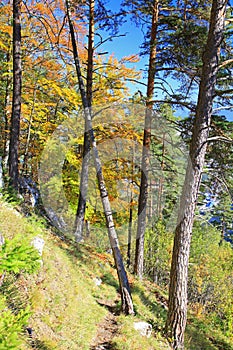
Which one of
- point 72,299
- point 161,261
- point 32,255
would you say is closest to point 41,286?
point 72,299

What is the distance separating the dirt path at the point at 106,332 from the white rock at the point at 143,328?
0.41 metres

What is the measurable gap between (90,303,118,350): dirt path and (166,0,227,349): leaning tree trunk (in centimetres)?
117

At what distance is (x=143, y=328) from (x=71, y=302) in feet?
5.00

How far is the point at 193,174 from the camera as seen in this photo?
17.4 ft

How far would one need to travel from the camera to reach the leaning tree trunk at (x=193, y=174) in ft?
16.6

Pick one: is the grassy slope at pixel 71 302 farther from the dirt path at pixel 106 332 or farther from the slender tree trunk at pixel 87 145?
the slender tree trunk at pixel 87 145

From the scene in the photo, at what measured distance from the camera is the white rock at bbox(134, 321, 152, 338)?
17.2ft

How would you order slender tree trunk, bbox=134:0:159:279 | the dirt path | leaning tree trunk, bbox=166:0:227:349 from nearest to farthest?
the dirt path
leaning tree trunk, bbox=166:0:227:349
slender tree trunk, bbox=134:0:159:279

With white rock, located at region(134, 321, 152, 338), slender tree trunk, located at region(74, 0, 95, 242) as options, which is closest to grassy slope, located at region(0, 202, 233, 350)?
white rock, located at region(134, 321, 152, 338)

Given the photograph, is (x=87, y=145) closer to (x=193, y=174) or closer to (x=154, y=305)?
(x=193, y=174)

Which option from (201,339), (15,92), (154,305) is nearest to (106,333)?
(154,305)

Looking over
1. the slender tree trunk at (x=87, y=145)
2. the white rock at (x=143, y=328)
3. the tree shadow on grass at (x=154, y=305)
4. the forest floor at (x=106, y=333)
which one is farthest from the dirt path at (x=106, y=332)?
the slender tree trunk at (x=87, y=145)

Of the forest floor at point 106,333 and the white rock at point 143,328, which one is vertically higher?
the forest floor at point 106,333

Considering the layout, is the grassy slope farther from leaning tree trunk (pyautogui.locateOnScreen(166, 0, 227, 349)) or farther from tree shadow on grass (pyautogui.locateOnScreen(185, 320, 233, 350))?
leaning tree trunk (pyautogui.locateOnScreen(166, 0, 227, 349))
